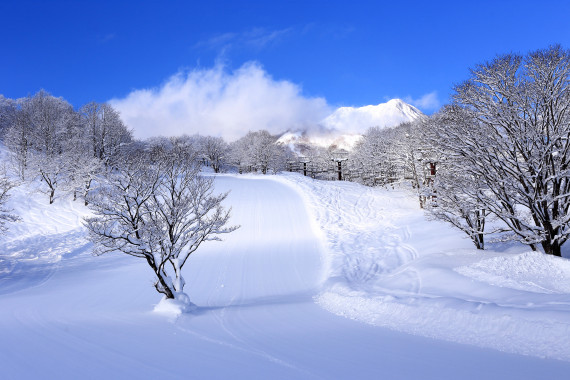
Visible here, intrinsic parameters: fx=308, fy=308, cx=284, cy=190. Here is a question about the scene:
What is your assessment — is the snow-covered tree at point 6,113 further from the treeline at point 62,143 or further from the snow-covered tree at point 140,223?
the snow-covered tree at point 140,223

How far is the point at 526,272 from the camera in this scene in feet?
33.5

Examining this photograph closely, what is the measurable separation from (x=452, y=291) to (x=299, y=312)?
196 inches

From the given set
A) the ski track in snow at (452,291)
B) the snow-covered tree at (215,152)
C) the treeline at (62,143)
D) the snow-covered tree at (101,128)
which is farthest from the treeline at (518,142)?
the snow-covered tree at (215,152)

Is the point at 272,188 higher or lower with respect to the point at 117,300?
higher

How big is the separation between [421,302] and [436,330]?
55.7 inches

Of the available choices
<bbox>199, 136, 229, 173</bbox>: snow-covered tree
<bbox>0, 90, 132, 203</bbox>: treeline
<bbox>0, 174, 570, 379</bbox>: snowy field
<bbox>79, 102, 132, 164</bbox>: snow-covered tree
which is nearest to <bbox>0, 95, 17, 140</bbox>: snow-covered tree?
<bbox>0, 90, 132, 203</bbox>: treeline

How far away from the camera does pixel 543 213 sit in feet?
35.7

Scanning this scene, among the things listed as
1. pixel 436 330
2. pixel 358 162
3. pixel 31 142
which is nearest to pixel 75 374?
pixel 436 330

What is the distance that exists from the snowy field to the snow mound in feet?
0.16

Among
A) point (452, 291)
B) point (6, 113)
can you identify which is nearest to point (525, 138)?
point (452, 291)

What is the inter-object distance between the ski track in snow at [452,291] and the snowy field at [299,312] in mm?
43

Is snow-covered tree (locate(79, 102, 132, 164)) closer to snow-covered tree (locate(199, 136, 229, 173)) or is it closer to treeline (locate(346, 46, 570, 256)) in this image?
snow-covered tree (locate(199, 136, 229, 173))

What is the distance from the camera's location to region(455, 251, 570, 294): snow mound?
9258mm

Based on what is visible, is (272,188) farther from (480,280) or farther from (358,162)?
(480,280)
